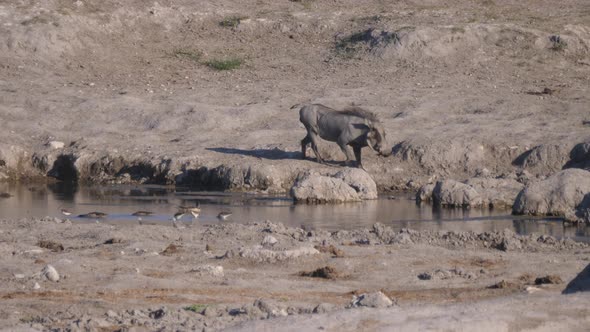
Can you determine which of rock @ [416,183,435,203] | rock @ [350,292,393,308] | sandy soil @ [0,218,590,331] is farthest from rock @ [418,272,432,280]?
rock @ [416,183,435,203]

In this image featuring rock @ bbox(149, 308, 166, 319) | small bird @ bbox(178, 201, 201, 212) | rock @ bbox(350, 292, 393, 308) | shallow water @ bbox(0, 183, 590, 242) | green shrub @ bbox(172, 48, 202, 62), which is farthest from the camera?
green shrub @ bbox(172, 48, 202, 62)

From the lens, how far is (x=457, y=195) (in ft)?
57.9

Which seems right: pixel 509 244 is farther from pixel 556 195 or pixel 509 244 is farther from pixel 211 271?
pixel 211 271


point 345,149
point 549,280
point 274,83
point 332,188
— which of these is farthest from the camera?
point 274,83

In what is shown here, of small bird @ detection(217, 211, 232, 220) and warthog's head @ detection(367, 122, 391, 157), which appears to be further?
warthog's head @ detection(367, 122, 391, 157)

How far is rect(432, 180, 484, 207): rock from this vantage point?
57.8 ft

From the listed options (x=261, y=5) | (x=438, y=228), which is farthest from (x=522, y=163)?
(x=261, y=5)

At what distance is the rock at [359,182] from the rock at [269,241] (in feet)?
20.3

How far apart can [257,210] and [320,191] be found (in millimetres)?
1271

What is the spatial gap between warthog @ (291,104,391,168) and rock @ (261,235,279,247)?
8.50 m

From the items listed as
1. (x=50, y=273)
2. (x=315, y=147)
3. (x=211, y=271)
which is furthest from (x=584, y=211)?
(x=50, y=273)

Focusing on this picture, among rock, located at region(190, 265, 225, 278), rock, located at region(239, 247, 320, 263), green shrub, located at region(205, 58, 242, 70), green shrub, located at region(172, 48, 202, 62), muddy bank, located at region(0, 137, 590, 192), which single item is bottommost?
rock, located at region(190, 265, 225, 278)

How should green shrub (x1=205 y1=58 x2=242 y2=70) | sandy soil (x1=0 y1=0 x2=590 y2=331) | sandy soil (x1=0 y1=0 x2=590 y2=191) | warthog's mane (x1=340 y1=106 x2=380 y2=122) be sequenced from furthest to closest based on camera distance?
green shrub (x1=205 y1=58 x2=242 y2=70) → sandy soil (x1=0 y1=0 x2=590 y2=191) → warthog's mane (x1=340 y1=106 x2=380 y2=122) → sandy soil (x1=0 y1=0 x2=590 y2=331)

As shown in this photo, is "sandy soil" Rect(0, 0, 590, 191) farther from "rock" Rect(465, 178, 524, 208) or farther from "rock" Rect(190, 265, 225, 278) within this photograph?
"rock" Rect(190, 265, 225, 278)
